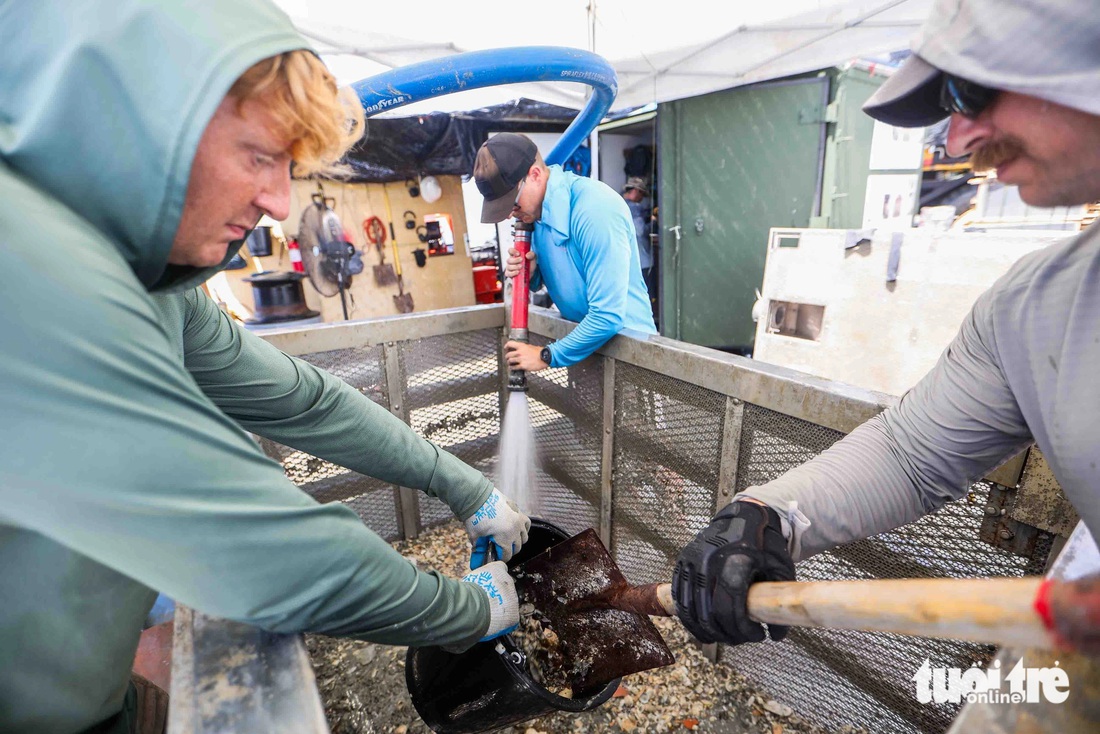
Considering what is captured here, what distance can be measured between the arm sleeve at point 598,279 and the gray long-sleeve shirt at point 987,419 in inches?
37.0

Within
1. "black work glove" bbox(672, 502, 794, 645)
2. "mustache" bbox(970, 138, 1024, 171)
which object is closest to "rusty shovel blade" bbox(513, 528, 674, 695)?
"black work glove" bbox(672, 502, 794, 645)

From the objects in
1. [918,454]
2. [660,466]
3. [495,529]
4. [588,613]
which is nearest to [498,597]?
[495,529]

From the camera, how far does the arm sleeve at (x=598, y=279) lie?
6.45 ft

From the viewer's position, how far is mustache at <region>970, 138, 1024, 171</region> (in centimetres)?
81

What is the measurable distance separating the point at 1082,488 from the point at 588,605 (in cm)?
116

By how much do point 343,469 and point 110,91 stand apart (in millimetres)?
2119

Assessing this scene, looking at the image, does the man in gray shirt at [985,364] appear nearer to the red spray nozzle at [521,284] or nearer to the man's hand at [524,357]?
the man's hand at [524,357]

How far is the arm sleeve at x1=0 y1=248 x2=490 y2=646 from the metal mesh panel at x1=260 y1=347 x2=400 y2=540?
166cm

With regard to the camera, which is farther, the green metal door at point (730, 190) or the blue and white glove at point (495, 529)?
the green metal door at point (730, 190)

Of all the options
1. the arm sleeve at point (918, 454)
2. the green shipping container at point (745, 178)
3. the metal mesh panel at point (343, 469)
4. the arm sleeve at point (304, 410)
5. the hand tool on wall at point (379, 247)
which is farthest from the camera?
the hand tool on wall at point (379, 247)

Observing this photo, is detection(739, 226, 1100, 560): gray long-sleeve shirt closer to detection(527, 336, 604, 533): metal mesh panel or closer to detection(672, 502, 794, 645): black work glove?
detection(672, 502, 794, 645): black work glove

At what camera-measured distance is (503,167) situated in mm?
2197

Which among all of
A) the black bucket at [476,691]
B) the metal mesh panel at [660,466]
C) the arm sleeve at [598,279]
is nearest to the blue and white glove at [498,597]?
the black bucket at [476,691]

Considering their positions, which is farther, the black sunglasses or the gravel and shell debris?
the gravel and shell debris
